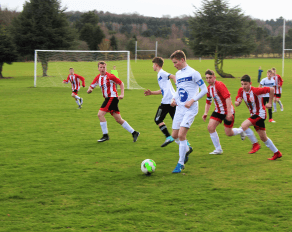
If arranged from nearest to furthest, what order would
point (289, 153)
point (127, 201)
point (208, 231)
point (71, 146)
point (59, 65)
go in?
point (208, 231), point (127, 201), point (289, 153), point (71, 146), point (59, 65)

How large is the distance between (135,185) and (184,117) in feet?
5.00

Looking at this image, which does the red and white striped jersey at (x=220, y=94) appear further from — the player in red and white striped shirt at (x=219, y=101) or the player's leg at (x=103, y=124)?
the player's leg at (x=103, y=124)

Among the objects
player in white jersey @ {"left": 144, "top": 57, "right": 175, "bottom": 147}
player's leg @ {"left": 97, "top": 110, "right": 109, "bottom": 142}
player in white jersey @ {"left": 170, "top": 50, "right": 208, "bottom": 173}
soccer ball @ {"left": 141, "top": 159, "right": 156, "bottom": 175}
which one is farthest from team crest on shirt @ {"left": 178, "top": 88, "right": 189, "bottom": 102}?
player's leg @ {"left": 97, "top": 110, "right": 109, "bottom": 142}

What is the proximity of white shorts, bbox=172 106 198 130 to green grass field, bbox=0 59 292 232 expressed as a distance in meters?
0.83

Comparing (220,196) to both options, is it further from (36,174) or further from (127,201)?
(36,174)

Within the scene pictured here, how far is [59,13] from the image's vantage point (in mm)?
39938

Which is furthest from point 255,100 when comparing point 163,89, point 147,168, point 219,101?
point 147,168

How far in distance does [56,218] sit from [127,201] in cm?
99

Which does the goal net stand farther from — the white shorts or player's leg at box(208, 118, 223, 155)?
the white shorts

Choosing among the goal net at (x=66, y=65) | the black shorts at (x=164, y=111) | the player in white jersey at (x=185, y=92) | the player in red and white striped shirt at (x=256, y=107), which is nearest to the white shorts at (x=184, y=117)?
the player in white jersey at (x=185, y=92)

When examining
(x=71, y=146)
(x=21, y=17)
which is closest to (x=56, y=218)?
(x=71, y=146)

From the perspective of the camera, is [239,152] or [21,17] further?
[21,17]

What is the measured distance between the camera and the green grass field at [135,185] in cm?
404

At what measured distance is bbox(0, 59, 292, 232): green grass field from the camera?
159 inches
